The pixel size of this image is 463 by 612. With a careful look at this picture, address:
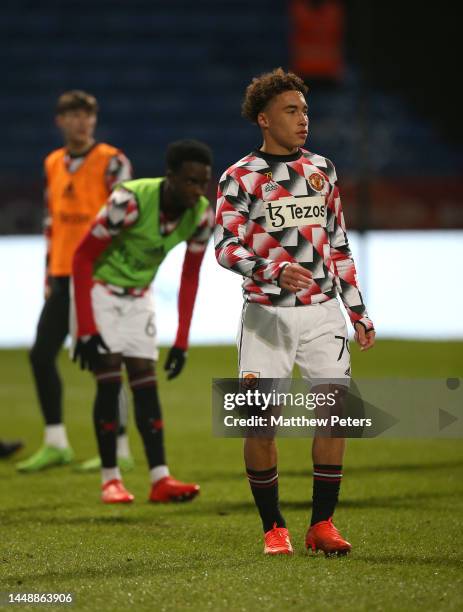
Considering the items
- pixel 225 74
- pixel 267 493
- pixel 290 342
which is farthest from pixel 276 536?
pixel 225 74

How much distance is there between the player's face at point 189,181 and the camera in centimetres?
537

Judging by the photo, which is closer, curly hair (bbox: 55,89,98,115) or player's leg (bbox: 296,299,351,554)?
player's leg (bbox: 296,299,351,554)

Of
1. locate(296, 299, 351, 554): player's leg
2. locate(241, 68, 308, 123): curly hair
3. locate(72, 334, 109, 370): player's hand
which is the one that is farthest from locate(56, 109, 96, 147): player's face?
locate(296, 299, 351, 554): player's leg

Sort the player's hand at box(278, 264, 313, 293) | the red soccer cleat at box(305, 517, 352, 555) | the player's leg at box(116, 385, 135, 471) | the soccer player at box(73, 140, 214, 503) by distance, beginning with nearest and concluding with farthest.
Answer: the player's hand at box(278, 264, 313, 293)
the red soccer cleat at box(305, 517, 352, 555)
the soccer player at box(73, 140, 214, 503)
the player's leg at box(116, 385, 135, 471)

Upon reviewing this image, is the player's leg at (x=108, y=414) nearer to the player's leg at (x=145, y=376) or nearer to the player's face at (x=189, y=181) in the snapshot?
the player's leg at (x=145, y=376)

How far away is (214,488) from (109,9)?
16.8 m

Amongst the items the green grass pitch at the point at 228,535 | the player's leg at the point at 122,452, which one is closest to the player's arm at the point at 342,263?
the green grass pitch at the point at 228,535

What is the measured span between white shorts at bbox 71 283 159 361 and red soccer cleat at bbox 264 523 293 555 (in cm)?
173

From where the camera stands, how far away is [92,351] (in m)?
5.42

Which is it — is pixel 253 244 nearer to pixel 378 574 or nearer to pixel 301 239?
pixel 301 239

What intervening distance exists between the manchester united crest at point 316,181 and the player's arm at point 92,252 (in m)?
1.49

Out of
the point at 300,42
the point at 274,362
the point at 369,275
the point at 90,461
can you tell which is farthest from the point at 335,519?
the point at 300,42
